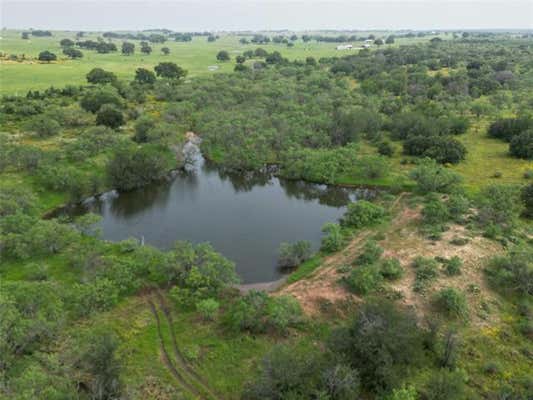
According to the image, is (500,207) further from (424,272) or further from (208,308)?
(208,308)

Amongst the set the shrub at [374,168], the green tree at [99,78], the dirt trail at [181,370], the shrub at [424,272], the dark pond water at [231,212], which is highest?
the green tree at [99,78]

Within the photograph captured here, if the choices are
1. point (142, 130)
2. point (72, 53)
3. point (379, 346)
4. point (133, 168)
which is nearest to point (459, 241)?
point (379, 346)

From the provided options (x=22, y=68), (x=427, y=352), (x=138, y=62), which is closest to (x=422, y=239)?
(x=427, y=352)

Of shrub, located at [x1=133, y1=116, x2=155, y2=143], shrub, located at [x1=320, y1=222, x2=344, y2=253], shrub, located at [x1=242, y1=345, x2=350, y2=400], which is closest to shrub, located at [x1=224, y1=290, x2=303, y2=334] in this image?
shrub, located at [x1=242, y1=345, x2=350, y2=400]

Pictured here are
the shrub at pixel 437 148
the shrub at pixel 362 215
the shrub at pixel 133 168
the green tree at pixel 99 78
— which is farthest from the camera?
the green tree at pixel 99 78

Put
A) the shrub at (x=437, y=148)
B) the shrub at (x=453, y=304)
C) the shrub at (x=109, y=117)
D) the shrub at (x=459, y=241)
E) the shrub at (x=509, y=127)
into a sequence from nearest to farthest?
the shrub at (x=453, y=304)
the shrub at (x=459, y=241)
the shrub at (x=437, y=148)
the shrub at (x=509, y=127)
the shrub at (x=109, y=117)

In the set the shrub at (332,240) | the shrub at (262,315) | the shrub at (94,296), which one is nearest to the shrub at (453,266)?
the shrub at (332,240)

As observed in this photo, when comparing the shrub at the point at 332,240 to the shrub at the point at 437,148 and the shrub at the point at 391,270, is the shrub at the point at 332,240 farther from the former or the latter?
the shrub at the point at 437,148

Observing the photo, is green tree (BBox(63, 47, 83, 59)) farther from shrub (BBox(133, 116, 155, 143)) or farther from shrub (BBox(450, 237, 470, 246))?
shrub (BBox(450, 237, 470, 246))
